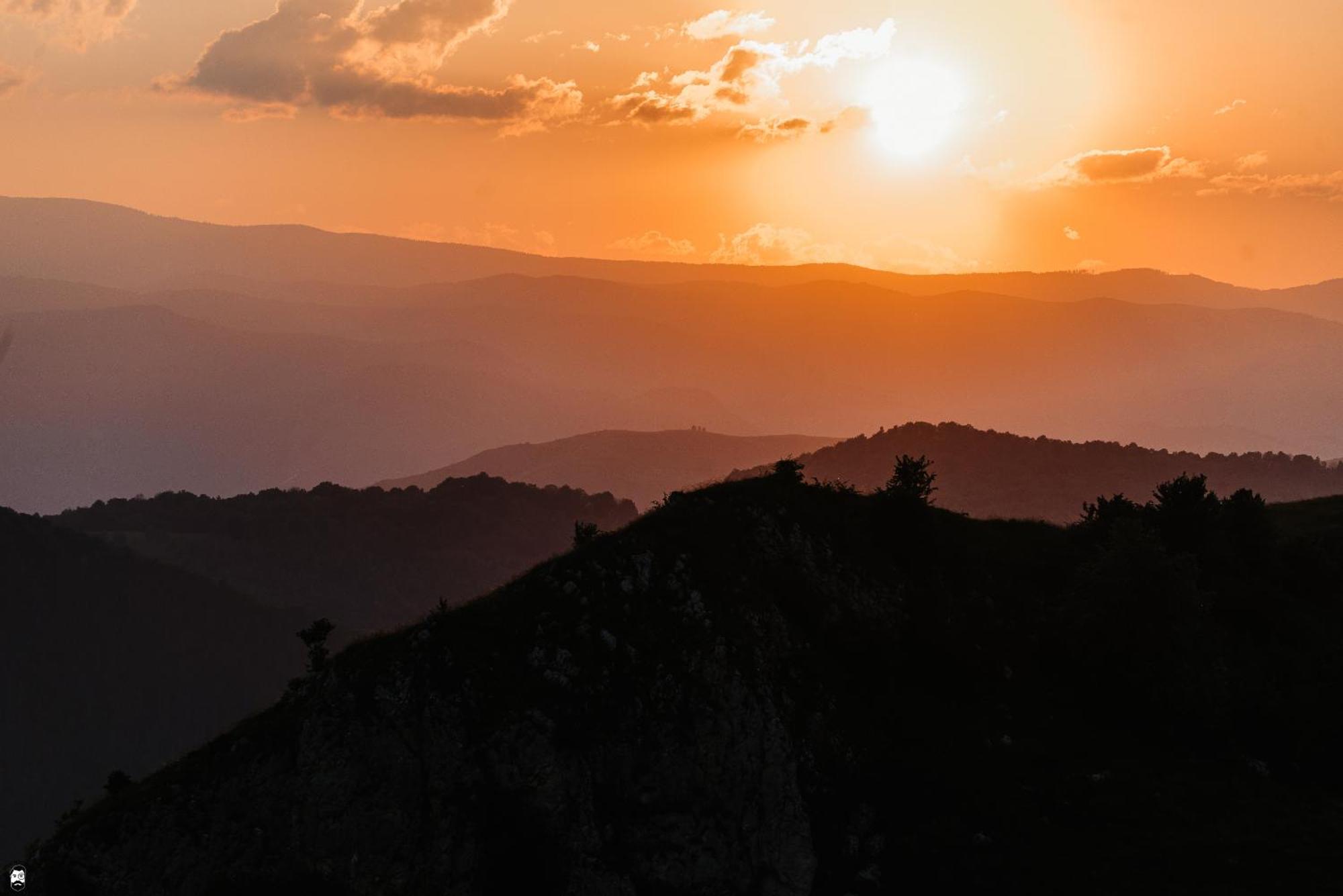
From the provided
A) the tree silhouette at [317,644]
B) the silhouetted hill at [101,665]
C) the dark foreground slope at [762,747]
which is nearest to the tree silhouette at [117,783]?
the dark foreground slope at [762,747]

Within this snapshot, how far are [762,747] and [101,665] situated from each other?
155384 millimetres

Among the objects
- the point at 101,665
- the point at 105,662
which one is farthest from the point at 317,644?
the point at 105,662

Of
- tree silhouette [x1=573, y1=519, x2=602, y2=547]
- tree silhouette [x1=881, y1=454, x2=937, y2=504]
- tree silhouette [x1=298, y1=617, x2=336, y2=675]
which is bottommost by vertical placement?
tree silhouette [x1=298, y1=617, x2=336, y2=675]

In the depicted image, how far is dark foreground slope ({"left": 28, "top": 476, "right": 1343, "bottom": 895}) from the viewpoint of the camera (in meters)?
35.2

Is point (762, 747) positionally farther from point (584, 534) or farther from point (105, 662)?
point (105, 662)

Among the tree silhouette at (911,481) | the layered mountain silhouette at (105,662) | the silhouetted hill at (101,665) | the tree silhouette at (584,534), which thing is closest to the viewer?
the tree silhouette at (584,534)

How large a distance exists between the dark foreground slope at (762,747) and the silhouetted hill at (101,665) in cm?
13437

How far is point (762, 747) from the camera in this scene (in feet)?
127

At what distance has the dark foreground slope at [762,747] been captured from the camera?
35219 millimetres

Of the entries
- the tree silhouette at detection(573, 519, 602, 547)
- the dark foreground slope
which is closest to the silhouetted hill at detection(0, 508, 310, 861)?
the tree silhouette at detection(573, 519, 602, 547)

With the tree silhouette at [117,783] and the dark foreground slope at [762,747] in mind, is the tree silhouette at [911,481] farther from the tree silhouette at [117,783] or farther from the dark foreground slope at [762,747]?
the tree silhouette at [117,783]

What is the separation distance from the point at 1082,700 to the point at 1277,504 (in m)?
34.5

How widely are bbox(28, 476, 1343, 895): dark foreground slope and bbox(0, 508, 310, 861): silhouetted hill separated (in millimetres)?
134373

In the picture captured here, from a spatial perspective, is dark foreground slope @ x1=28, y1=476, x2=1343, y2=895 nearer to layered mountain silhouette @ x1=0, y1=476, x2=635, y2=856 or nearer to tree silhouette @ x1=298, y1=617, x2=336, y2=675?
tree silhouette @ x1=298, y1=617, x2=336, y2=675
